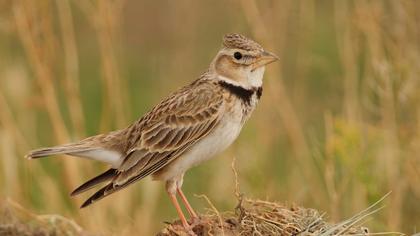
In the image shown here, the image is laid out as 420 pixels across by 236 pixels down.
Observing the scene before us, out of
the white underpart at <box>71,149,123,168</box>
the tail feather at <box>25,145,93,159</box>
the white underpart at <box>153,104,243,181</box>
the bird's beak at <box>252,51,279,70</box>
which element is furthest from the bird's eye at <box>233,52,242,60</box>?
the tail feather at <box>25,145,93,159</box>

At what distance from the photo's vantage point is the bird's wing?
8336mm

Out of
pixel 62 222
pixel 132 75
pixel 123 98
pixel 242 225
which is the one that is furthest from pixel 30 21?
pixel 132 75

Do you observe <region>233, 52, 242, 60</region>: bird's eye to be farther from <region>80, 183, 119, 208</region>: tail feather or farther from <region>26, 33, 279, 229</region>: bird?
<region>80, 183, 119, 208</region>: tail feather

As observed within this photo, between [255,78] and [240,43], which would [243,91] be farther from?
[240,43]

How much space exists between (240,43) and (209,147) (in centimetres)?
76

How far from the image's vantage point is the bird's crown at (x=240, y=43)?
8.42 m

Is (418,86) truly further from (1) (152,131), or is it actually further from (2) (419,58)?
(1) (152,131)

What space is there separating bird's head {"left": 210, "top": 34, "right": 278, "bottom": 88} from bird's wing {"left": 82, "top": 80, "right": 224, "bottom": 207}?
0.15 m

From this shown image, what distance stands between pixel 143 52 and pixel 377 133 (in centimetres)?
769

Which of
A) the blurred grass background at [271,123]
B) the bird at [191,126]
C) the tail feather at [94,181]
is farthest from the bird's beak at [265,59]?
the tail feather at [94,181]

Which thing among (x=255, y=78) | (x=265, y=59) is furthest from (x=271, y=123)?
(x=265, y=59)

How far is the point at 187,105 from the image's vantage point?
8570mm

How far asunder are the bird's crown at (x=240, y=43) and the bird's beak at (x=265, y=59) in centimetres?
6

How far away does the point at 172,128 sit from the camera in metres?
8.45
